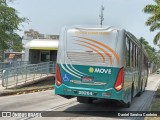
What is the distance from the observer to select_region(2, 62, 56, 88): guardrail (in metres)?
23.4

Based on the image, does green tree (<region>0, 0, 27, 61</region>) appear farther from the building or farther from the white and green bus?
the white and green bus

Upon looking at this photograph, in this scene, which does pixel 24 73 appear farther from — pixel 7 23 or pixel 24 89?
pixel 7 23

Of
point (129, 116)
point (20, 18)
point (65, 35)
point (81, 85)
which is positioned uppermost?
point (20, 18)

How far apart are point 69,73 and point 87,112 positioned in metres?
1.72

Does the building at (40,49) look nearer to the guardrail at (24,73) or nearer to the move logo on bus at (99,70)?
the guardrail at (24,73)

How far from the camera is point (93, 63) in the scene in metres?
13.1

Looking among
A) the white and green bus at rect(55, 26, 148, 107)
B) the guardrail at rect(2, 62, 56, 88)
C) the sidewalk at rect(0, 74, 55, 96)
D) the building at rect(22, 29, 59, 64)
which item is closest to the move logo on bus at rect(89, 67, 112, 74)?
the white and green bus at rect(55, 26, 148, 107)

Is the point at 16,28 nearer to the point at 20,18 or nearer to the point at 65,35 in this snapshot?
the point at 20,18

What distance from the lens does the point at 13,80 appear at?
80.7 feet

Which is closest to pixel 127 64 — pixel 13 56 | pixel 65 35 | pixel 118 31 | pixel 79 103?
pixel 118 31

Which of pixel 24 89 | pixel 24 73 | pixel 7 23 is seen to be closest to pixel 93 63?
pixel 24 89

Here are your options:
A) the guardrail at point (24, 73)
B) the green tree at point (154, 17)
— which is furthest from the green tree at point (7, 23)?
the green tree at point (154, 17)

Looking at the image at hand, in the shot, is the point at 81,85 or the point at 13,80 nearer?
the point at 81,85

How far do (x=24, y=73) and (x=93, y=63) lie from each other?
14.1 m
